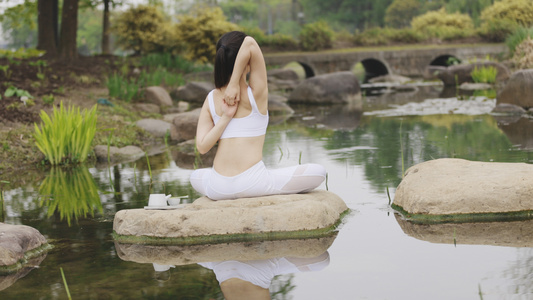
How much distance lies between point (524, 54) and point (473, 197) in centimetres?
1342

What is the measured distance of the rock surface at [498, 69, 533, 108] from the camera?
11750 mm

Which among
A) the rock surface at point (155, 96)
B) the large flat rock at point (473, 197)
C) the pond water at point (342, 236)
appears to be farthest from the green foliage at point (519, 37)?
the large flat rock at point (473, 197)

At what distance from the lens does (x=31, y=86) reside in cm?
1209

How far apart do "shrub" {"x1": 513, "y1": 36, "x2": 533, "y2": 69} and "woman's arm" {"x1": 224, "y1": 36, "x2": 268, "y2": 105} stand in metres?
12.9

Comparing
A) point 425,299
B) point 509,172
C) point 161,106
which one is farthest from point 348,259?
point 161,106

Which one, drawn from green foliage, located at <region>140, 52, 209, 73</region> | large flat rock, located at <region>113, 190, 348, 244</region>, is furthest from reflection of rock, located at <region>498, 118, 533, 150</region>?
green foliage, located at <region>140, 52, 209, 73</region>

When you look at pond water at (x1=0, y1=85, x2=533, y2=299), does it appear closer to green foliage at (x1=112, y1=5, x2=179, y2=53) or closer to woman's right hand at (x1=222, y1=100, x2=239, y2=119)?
woman's right hand at (x1=222, y1=100, x2=239, y2=119)

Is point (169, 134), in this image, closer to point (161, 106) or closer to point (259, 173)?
point (161, 106)

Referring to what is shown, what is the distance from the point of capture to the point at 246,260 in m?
4.13

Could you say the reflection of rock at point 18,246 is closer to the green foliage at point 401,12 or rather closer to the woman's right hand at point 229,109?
the woman's right hand at point 229,109

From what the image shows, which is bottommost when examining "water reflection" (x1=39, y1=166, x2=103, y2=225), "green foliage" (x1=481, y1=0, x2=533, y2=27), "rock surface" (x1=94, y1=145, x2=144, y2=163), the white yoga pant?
"rock surface" (x1=94, y1=145, x2=144, y2=163)

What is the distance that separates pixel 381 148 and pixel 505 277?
4913 millimetres

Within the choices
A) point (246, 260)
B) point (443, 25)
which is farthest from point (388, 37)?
point (246, 260)

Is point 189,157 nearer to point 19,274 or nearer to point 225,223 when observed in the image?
point 225,223
